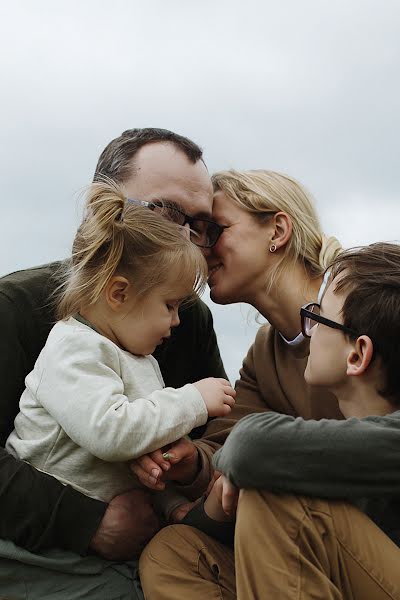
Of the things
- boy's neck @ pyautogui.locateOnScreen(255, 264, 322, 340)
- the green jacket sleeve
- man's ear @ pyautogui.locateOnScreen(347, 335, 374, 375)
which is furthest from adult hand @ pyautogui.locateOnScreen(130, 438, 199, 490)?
boy's neck @ pyautogui.locateOnScreen(255, 264, 322, 340)

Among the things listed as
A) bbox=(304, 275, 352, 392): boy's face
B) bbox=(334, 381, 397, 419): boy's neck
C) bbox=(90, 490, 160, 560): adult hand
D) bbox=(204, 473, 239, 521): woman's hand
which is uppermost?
bbox=(304, 275, 352, 392): boy's face

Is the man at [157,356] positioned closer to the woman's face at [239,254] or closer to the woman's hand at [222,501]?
the woman's face at [239,254]

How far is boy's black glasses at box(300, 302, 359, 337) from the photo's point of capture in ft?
8.93

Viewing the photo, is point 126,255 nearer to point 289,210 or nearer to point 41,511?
point 41,511

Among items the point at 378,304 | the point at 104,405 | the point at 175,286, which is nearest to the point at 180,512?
the point at 104,405

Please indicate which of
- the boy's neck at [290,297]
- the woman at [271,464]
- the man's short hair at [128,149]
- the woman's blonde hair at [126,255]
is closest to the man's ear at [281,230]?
the woman at [271,464]

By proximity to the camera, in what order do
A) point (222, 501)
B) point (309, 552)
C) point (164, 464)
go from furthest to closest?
point (164, 464)
point (222, 501)
point (309, 552)

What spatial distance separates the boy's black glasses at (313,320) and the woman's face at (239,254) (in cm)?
90

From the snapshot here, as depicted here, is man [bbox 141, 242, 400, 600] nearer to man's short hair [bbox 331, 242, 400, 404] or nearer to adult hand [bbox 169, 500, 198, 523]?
man's short hair [bbox 331, 242, 400, 404]

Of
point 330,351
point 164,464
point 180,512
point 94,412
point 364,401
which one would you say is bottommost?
point 180,512

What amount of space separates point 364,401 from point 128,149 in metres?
1.93

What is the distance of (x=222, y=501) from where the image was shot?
2600 millimetres

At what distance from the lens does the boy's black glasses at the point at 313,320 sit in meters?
2.72

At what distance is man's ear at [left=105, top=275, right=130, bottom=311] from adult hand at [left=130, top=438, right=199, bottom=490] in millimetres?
528
